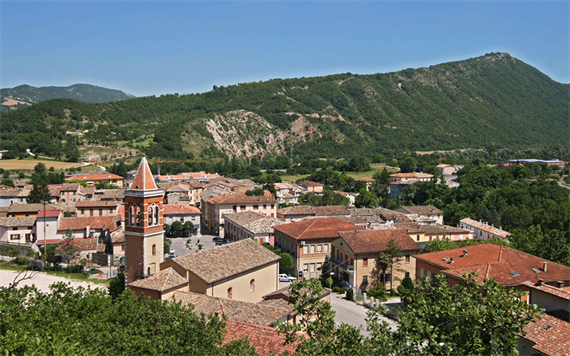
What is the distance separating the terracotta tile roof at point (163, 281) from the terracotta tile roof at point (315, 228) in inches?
677

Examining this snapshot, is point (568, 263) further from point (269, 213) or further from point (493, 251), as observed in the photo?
point (269, 213)

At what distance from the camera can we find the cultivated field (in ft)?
342

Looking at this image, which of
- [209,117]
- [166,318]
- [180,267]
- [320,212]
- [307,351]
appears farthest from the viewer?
[209,117]

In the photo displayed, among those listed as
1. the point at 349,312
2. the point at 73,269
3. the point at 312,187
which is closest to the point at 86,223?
the point at 73,269

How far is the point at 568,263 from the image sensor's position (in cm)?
3556

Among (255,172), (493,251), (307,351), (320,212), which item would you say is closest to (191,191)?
(320,212)

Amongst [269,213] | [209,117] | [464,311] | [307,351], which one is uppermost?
[209,117]

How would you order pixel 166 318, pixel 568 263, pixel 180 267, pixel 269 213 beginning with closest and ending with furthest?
pixel 166 318 < pixel 180 267 < pixel 568 263 < pixel 269 213

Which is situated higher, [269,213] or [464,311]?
[464,311]

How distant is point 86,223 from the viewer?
53281 millimetres

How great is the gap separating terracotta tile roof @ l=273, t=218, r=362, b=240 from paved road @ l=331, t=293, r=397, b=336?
6.16 m

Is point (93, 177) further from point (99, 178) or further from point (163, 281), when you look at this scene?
point (163, 281)

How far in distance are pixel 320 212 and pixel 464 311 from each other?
47.7 meters

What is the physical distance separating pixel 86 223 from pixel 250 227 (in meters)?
Answer: 18.9
